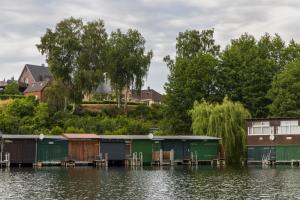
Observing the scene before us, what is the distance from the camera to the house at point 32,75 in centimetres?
13700

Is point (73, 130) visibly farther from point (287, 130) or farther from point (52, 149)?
point (287, 130)

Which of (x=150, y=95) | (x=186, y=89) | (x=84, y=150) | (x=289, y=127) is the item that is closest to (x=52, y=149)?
(x=84, y=150)

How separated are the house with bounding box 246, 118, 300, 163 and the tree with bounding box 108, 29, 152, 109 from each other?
98.6 ft

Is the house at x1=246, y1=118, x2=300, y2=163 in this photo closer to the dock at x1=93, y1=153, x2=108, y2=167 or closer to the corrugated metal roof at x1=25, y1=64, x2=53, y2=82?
the dock at x1=93, y1=153, x2=108, y2=167

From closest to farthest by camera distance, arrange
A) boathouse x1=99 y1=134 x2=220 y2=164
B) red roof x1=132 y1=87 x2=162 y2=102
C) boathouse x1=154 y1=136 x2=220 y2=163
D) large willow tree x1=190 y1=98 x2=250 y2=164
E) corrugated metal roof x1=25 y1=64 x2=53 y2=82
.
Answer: boathouse x1=99 y1=134 x2=220 y2=164 < boathouse x1=154 y1=136 x2=220 y2=163 < large willow tree x1=190 y1=98 x2=250 y2=164 < corrugated metal roof x1=25 y1=64 x2=53 y2=82 < red roof x1=132 y1=87 x2=162 y2=102

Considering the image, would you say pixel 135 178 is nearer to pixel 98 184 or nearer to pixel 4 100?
pixel 98 184

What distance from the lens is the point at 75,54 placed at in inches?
3962

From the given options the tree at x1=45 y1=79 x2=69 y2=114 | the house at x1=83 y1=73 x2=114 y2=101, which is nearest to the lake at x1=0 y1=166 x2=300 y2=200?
the tree at x1=45 y1=79 x2=69 y2=114

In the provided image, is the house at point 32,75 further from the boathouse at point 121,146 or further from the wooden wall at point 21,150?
the wooden wall at point 21,150

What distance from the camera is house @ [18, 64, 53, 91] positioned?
13700cm

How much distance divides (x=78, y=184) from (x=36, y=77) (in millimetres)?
96746

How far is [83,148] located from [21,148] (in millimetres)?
8030

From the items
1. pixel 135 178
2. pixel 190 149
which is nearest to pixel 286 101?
pixel 190 149

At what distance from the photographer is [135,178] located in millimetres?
51375
